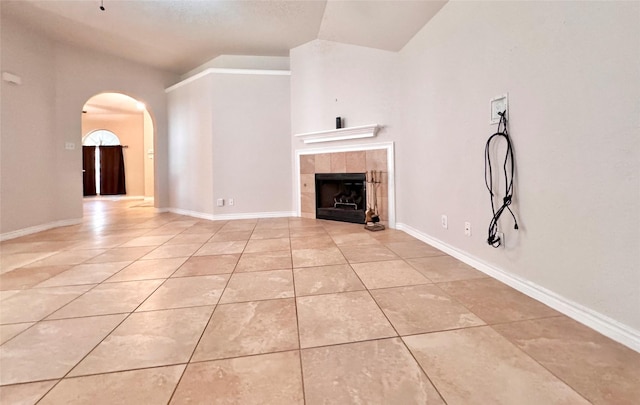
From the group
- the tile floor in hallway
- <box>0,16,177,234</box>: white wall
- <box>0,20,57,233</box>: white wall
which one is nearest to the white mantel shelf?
the tile floor in hallway

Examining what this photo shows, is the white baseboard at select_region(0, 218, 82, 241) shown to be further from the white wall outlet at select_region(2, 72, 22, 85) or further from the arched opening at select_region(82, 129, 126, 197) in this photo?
the arched opening at select_region(82, 129, 126, 197)

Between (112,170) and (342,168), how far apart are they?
9606 millimetres

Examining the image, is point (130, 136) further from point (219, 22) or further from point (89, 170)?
point (219, 22)

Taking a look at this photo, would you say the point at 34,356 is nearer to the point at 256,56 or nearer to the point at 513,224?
the point at 513,224

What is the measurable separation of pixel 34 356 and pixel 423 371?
5.25ft

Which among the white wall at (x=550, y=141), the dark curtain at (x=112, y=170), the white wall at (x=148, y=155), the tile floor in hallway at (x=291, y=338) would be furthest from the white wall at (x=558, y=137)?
the dark curtain at (x=112, y=170)

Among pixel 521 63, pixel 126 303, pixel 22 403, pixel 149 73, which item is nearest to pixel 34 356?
pixel 22 403

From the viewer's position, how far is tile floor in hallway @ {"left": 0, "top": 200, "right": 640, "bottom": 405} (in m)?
0.95

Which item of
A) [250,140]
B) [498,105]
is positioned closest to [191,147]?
[250,140]

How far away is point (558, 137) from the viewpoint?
1.47 m

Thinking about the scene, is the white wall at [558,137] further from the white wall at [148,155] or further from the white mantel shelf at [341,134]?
the white wall at [148,155]

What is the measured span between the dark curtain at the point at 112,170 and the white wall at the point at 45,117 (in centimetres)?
592

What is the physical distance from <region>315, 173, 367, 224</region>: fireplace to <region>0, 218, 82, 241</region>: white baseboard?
13.1 feet

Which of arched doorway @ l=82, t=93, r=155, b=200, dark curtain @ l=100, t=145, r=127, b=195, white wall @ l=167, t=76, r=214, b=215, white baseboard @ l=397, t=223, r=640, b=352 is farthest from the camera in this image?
dark curtain @ l=100, t=145, r=127, b=195
